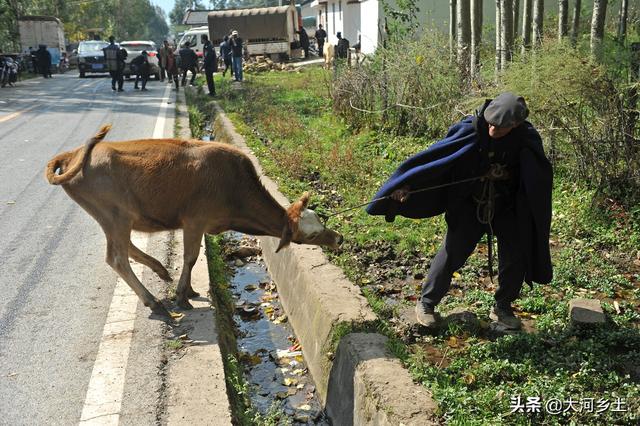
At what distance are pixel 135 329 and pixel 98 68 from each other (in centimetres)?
2966

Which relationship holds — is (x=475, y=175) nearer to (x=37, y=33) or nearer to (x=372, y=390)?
(x=372, y=390)

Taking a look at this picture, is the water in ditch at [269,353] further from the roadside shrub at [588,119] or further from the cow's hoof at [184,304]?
the roadside shrub at [588,119]

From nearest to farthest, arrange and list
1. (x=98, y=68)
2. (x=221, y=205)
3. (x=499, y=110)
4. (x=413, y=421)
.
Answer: (x=413, y=421)
(x=499, y=110)
(x=221, y=205)
(x=98, y=68)

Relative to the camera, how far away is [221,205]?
210 inches

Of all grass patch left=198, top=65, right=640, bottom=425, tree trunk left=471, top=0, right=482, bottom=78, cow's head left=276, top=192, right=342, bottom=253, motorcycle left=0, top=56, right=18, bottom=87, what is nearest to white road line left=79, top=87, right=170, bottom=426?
cow's head left=276, top=192, right=342, bottom=253

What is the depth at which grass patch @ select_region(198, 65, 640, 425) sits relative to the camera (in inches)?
150

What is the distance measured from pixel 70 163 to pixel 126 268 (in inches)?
40.9

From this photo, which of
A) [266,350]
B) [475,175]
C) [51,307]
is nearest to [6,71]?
[51,307]

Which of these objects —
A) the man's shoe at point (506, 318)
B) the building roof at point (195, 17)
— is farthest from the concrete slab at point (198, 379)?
the building roof at point (195, 17)

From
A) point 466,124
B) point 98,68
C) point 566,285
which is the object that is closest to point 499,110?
point 466,124

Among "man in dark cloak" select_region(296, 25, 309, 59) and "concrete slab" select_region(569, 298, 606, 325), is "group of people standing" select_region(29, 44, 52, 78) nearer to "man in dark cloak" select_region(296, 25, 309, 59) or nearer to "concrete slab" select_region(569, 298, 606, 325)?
"man in dark cloak" select_region(296, 25, 309, 59)

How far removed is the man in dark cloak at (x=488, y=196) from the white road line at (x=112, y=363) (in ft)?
7.00

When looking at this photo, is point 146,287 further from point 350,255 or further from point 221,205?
point 350,255

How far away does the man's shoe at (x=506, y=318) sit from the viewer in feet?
15.7
